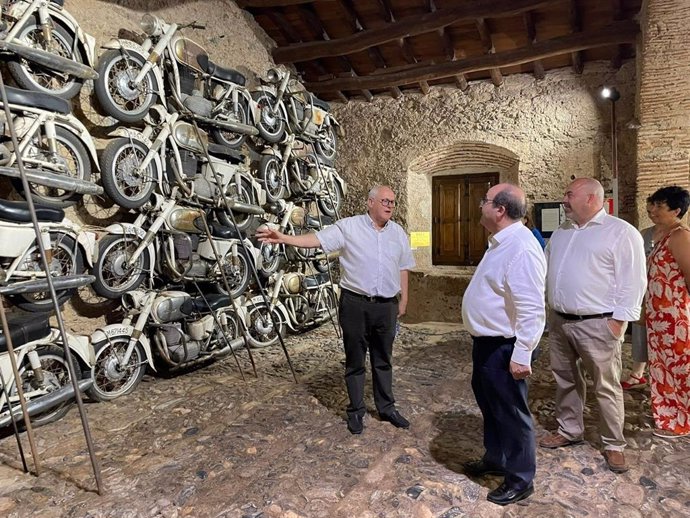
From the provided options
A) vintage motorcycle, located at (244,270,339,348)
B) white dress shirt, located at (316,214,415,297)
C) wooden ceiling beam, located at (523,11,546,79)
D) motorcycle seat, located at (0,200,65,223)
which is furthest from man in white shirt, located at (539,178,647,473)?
wooden ceiling beam, located at (523,11,546,79)

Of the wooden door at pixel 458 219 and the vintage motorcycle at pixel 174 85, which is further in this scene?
the wooden door at pixel 458 219

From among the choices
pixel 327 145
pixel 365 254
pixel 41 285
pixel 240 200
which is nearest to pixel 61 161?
pixel 41 285

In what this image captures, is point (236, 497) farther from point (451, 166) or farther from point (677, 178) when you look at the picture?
point (451, 166)

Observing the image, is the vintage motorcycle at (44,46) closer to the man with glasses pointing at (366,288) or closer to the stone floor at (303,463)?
the man with glasses pointing at (366,288)

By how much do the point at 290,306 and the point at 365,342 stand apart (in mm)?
3204

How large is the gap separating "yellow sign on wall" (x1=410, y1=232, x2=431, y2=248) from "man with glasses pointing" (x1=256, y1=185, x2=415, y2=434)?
200 inches

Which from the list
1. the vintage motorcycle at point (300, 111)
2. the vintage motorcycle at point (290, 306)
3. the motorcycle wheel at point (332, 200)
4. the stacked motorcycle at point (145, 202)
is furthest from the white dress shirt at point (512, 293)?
the motorcycle wheel at point (332, 200)

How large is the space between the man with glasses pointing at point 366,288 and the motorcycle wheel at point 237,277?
2154 mm

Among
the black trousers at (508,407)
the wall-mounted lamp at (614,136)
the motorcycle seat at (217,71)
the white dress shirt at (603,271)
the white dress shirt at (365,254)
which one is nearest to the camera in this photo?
the black trousers at (508,407)

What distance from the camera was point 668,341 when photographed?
9.34 feet

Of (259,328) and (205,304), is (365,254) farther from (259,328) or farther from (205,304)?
(259,328)

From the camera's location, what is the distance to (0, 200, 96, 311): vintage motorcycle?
9.76 ft

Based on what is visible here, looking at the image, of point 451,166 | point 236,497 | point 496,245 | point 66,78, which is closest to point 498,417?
point 496,245

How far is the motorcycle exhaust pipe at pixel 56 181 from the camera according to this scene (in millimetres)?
2885
